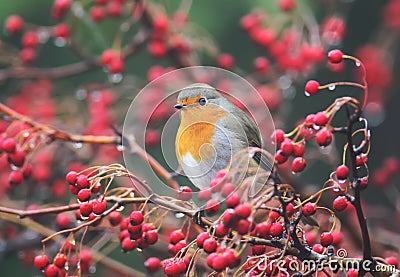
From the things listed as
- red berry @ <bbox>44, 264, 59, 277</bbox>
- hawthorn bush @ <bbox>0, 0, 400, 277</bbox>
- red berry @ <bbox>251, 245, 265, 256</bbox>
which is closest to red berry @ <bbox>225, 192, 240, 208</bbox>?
hawthorn bush @ <bbox>0, 0, 400, 277</bbox>

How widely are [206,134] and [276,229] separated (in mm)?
346

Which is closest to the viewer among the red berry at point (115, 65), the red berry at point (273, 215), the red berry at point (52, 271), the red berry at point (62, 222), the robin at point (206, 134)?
the red berry at point (273, 215)

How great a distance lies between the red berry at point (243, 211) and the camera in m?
0.76

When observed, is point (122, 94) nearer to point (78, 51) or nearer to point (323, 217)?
point (78, 51)

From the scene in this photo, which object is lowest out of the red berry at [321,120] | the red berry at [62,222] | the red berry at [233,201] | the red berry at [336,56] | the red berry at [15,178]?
the red berry at [62,222]

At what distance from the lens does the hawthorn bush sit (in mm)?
833

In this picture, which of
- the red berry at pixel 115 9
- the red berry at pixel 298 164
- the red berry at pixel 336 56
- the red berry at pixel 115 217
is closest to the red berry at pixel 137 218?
the red berry at pixel 115 217

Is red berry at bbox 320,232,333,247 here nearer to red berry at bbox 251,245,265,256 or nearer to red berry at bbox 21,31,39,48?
red berry at bbox 251,245,265,256

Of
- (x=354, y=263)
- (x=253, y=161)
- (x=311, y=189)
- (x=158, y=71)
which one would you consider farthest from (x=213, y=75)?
(x=354, y=263)

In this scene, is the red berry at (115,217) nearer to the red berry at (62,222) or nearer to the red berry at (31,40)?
the red berry at (62,222)

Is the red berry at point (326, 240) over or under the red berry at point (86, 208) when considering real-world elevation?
over

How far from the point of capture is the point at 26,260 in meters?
1.45

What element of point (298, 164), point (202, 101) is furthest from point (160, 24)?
point (298, 164)

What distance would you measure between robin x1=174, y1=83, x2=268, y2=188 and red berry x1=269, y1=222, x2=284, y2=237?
258mm
